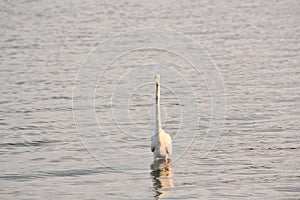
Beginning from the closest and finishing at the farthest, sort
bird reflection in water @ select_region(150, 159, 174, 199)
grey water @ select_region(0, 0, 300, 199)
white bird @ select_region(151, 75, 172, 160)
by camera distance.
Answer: bird reflection in water @ select_region(150, 159, 174, 199) < grey water @ select_region(0, 0, 300, 199) < white bird @ select_region(151, 75, 172, 160)

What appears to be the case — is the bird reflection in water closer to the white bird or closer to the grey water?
the grey water

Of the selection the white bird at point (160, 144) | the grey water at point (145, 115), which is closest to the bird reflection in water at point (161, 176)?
the grey water at point (145, 115)

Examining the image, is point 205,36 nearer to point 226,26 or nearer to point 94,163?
point 226,26

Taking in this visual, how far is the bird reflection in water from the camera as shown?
18.5 meters

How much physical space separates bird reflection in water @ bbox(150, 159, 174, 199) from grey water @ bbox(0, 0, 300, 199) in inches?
1.2

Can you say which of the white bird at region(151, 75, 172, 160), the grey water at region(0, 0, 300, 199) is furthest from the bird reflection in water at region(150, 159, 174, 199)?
the white bird at region(151, 75, 172, 160)

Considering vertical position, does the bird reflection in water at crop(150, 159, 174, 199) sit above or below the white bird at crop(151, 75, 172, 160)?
below

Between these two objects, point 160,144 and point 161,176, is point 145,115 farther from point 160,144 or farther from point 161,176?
point 161,176

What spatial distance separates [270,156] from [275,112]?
5.28 meters

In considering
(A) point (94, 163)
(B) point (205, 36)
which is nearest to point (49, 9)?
(B) point (205, 36)

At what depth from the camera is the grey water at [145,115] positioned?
18875mm

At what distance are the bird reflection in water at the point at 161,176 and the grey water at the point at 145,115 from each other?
0.03 meters

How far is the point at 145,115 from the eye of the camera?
26.3 m

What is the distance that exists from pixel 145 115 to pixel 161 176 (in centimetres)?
685
